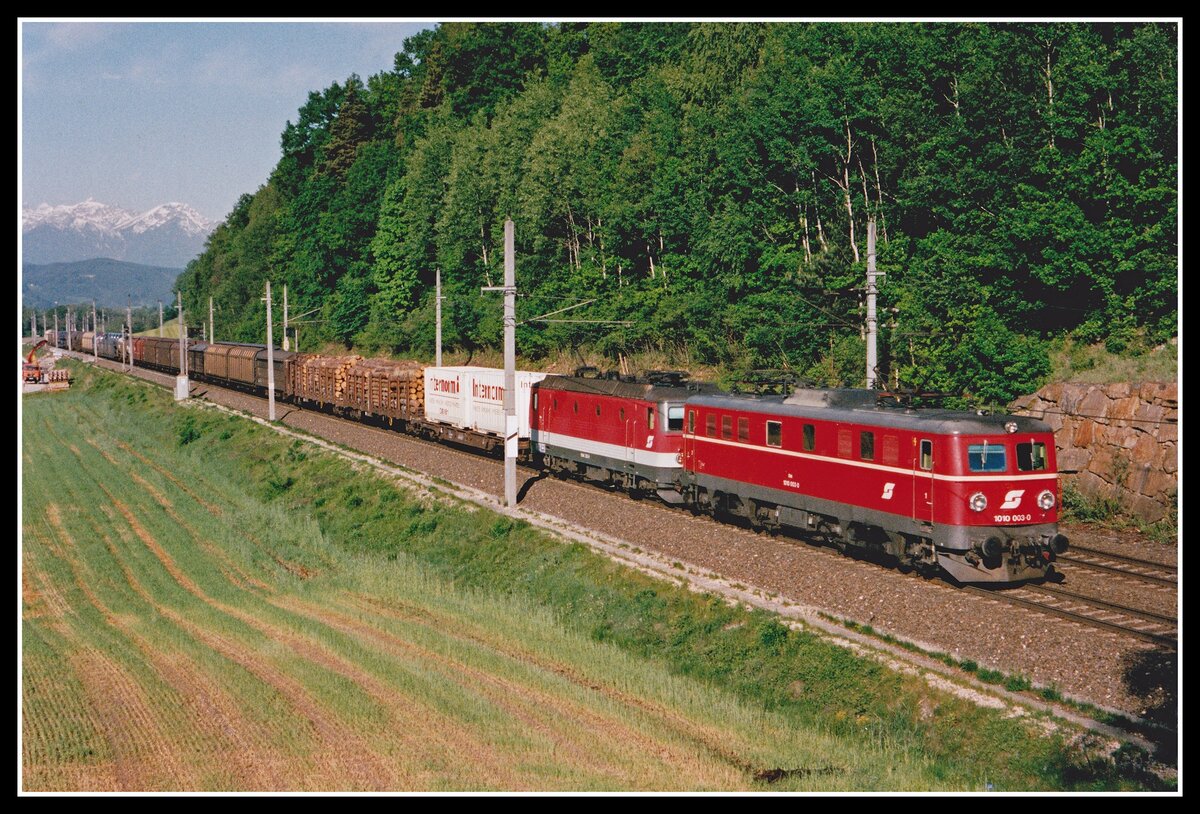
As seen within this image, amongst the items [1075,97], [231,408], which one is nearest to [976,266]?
[1075,97]

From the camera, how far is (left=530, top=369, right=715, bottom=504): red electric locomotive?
31141 mm

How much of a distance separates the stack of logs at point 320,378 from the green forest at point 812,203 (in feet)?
31.7

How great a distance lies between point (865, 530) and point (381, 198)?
78.0 m

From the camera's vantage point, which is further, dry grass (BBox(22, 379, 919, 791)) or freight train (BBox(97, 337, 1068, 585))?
freight train (BBox(97, 337, 1068, 585))

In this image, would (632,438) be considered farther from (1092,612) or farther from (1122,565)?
(1092,612)

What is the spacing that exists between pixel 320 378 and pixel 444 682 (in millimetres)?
43407

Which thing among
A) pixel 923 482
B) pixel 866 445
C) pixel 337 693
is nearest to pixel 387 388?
pixel 866 445

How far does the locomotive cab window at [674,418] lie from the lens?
102ft

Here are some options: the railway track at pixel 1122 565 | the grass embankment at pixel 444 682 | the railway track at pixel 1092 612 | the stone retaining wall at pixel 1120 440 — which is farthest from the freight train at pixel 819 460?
the stone retaining wall at pixel 1120 440

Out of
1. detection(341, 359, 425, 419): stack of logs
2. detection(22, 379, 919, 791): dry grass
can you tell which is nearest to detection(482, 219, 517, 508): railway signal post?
detection(22, 379, 919, 791): dry grass

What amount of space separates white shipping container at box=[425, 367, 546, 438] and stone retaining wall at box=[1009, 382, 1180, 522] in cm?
1646

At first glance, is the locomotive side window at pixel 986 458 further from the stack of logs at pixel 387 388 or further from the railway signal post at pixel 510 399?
the stack of logs at pixel 387 388

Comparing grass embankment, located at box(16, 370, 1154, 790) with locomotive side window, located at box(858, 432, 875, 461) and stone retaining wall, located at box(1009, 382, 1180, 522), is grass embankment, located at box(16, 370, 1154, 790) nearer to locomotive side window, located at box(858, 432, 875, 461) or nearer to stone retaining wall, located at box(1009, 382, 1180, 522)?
locomotive side window, located at box(858, 432, 875, 461)

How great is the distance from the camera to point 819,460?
24.8m
